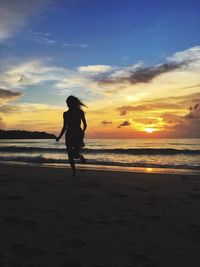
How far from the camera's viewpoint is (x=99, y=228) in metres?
3.93

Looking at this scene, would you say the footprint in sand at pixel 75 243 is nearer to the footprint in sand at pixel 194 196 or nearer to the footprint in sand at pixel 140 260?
the footprint in sand at pixel 140 260

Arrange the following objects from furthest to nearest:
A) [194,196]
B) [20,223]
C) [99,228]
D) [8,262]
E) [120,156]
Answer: [120,156]
[194,196]
[20,223]
[99,228]
[8,262]

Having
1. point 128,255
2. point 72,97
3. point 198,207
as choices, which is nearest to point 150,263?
point 128,255

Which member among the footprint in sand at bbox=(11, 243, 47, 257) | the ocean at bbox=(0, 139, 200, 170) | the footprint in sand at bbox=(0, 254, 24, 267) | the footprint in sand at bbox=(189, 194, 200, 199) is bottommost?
the footprint in sand at bbox=(0, 254, 24, 267)

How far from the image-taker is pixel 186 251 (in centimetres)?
320

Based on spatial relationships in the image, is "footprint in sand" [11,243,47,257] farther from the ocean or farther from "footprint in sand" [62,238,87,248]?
the ocean

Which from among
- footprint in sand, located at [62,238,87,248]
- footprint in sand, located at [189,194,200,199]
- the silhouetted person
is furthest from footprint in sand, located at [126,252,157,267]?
the silhouetted person

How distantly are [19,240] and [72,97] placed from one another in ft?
20.3

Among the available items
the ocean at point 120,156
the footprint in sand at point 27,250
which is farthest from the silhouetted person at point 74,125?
the ocean at point 120,156

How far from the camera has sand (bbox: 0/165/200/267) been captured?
9.89ft

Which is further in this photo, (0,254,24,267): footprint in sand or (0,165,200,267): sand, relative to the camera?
(0,165,200,267): sand

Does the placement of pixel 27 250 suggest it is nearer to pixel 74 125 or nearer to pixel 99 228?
pixel 99 228

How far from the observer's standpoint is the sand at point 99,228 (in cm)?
301

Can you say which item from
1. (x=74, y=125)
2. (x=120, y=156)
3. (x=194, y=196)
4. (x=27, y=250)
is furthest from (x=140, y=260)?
(x=120, y=156)
